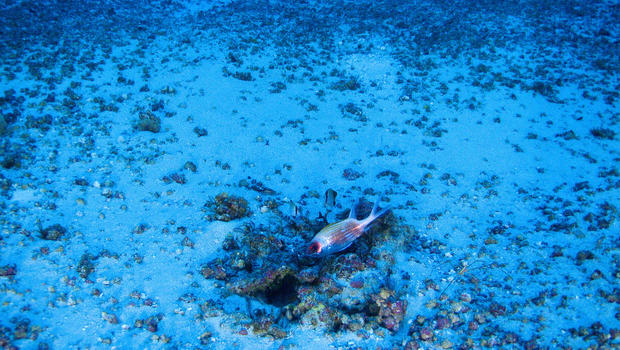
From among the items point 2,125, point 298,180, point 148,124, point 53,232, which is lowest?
point 298,180

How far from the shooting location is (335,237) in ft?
10.2

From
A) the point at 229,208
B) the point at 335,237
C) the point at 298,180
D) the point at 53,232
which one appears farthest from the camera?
the point at 298,180

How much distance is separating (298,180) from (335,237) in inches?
65.1

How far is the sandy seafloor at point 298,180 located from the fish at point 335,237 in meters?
0.23

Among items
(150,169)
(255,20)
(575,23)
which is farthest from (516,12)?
(150,169)

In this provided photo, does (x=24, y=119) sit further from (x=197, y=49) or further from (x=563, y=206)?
(x=563, y=206)

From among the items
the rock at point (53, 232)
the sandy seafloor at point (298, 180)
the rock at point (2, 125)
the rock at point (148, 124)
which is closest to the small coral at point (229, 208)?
the sandy seafloor at point (298, 180)

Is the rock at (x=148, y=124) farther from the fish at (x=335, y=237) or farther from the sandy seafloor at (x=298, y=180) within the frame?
the fish at (x=335, y=237)

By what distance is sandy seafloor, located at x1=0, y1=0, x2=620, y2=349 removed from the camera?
3.04 m

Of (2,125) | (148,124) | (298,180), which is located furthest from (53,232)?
(298,180)

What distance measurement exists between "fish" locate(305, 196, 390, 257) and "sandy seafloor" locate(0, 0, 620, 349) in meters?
0.23

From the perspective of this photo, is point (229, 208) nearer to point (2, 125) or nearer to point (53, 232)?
point (53, 232)

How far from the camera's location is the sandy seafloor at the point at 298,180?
Answer: 3041mm

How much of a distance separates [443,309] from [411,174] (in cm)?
209
